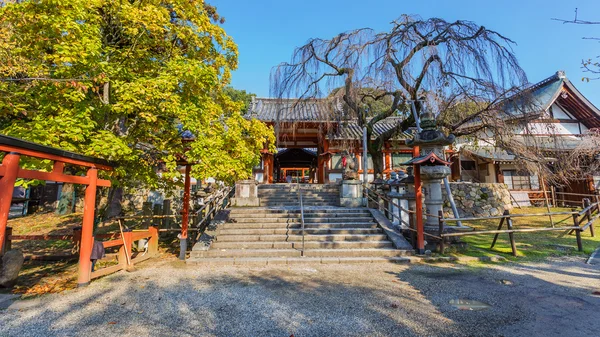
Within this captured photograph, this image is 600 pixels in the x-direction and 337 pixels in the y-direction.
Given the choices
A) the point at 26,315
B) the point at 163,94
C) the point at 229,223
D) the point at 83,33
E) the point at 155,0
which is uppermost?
the point at 155,0

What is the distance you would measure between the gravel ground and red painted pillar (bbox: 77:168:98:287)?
0.90 ft

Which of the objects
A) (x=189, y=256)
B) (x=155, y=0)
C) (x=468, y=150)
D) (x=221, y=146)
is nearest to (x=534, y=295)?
(x=221, y=146)

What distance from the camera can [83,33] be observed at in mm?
4410

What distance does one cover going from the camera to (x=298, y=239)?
24.3 ft

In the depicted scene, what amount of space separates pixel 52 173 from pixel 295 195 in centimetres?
881

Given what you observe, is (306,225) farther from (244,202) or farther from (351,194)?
(244,202)

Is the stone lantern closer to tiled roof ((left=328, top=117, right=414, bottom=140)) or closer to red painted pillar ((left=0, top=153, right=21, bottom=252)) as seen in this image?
tiled roof ((left=328, top=117, right=414, bottom=140))

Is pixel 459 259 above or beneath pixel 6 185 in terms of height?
beneath

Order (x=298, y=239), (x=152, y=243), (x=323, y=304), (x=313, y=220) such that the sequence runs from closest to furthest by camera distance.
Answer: (x=323, y=304)
(x=152, y=243)
(x=298, y=239)
(x=313, y=220)

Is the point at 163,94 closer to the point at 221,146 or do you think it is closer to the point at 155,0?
the point at 221,146

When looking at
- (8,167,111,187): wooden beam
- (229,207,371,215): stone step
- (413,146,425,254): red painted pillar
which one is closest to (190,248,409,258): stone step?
(413,146,425,254): red painted pillar

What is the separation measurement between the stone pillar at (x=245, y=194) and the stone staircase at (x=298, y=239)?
1.75ft

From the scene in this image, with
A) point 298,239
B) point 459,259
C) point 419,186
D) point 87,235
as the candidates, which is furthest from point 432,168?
point 87,235

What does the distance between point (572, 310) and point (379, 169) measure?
832cm
